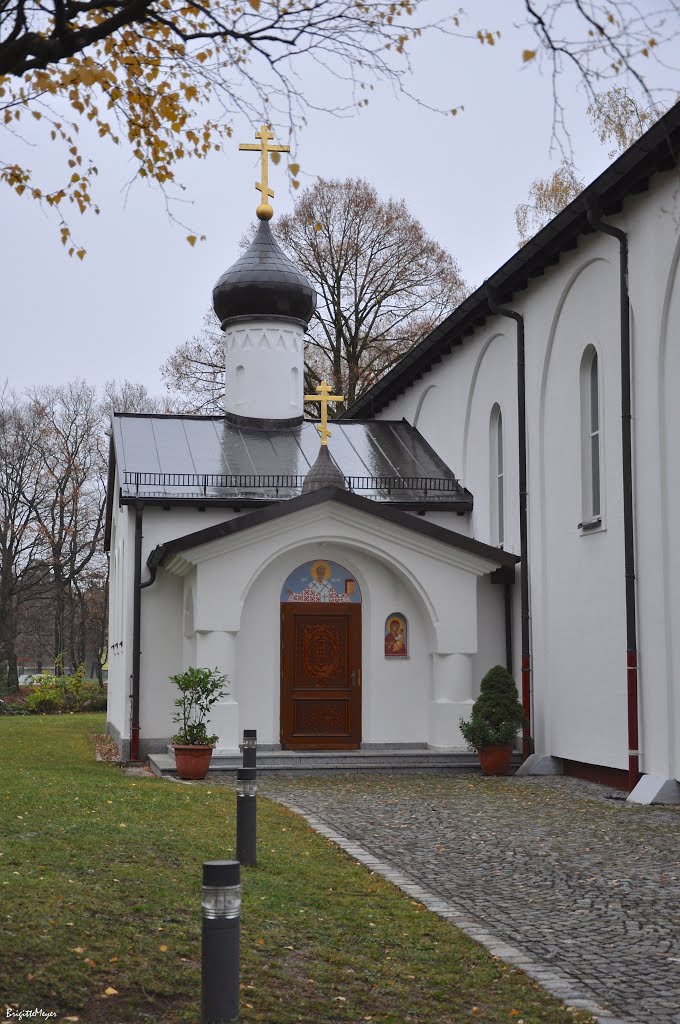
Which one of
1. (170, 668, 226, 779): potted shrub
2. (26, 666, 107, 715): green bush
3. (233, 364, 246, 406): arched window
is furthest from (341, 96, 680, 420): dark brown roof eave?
(26, 666, 107, 715): green bush

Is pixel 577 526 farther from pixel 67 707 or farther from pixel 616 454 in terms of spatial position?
pixel 67 707

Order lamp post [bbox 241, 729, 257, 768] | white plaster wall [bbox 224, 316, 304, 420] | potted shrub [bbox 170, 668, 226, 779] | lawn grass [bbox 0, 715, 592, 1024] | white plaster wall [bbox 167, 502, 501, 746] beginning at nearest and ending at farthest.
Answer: lawn grass [bbox 0, 715, 592, 1024], lamp post [bbox 241, 729, 257, 768], potted shrub [bbox 170, 668, 226, 779], white plaster wall [bbox 167, 502, 501, 746], white plaster wall [bbox 224, 316, 304, 420]

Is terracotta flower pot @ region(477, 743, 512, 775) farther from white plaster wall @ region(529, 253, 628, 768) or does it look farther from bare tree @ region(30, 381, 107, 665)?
bare tree @ region(30, 381, 107, 665)

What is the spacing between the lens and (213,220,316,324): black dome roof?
24.3 meters

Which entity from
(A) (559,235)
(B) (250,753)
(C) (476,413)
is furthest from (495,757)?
(B) (250,753)

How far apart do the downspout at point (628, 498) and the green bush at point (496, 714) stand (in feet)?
9.02

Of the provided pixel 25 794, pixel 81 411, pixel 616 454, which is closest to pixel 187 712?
pixel 25 794

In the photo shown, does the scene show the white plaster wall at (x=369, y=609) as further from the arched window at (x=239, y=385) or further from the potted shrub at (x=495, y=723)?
the arched window at (x=239, y=385)

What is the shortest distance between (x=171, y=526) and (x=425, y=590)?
4.25 m

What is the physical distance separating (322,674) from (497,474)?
4399mm

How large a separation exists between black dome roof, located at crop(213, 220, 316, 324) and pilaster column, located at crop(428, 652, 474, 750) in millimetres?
8836

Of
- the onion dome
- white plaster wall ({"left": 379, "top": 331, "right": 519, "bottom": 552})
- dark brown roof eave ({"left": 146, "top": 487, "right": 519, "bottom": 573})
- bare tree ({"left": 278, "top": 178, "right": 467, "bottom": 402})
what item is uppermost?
bare tree ({"left": 278, "top": 178, "right": 467, "bottom": 402})

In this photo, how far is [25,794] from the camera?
12781 mm

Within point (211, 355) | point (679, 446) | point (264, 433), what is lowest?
point (679, 446)
